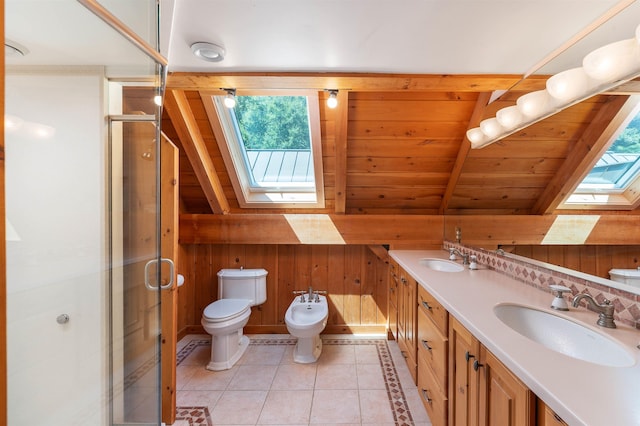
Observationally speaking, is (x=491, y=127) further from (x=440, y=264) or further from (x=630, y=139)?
(x=440, y=264)

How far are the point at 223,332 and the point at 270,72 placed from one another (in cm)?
198

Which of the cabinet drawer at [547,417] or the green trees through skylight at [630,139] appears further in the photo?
the green trees through skylight at [630,139]

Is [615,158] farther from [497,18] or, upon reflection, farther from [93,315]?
[93,315]

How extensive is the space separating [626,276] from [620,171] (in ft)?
1.40

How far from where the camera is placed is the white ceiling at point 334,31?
3.39ft

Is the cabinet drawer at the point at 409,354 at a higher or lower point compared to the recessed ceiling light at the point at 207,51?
lower

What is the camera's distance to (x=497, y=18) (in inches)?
43.3

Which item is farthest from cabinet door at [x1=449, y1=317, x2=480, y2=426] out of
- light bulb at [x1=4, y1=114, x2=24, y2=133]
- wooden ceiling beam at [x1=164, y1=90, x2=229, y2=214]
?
wooden ceiling beam at [x1=164, y1=90, x2=229, y2=214]

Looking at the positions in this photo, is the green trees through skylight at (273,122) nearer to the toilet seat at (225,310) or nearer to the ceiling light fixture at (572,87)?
the ceiling light fixture at (572,87)

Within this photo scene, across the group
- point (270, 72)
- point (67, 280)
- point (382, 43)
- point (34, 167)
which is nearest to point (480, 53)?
point (382, 43)

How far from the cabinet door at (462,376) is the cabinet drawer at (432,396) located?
0.05 meters

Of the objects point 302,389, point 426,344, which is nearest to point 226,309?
point 302,389

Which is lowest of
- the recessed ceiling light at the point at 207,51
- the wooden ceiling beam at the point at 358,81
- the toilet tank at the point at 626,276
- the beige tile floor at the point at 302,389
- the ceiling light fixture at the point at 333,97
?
the beige tile floor at the point at 302,389

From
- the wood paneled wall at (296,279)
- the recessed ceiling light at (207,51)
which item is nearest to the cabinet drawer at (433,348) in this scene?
the wood paneled wall at (296,279)
